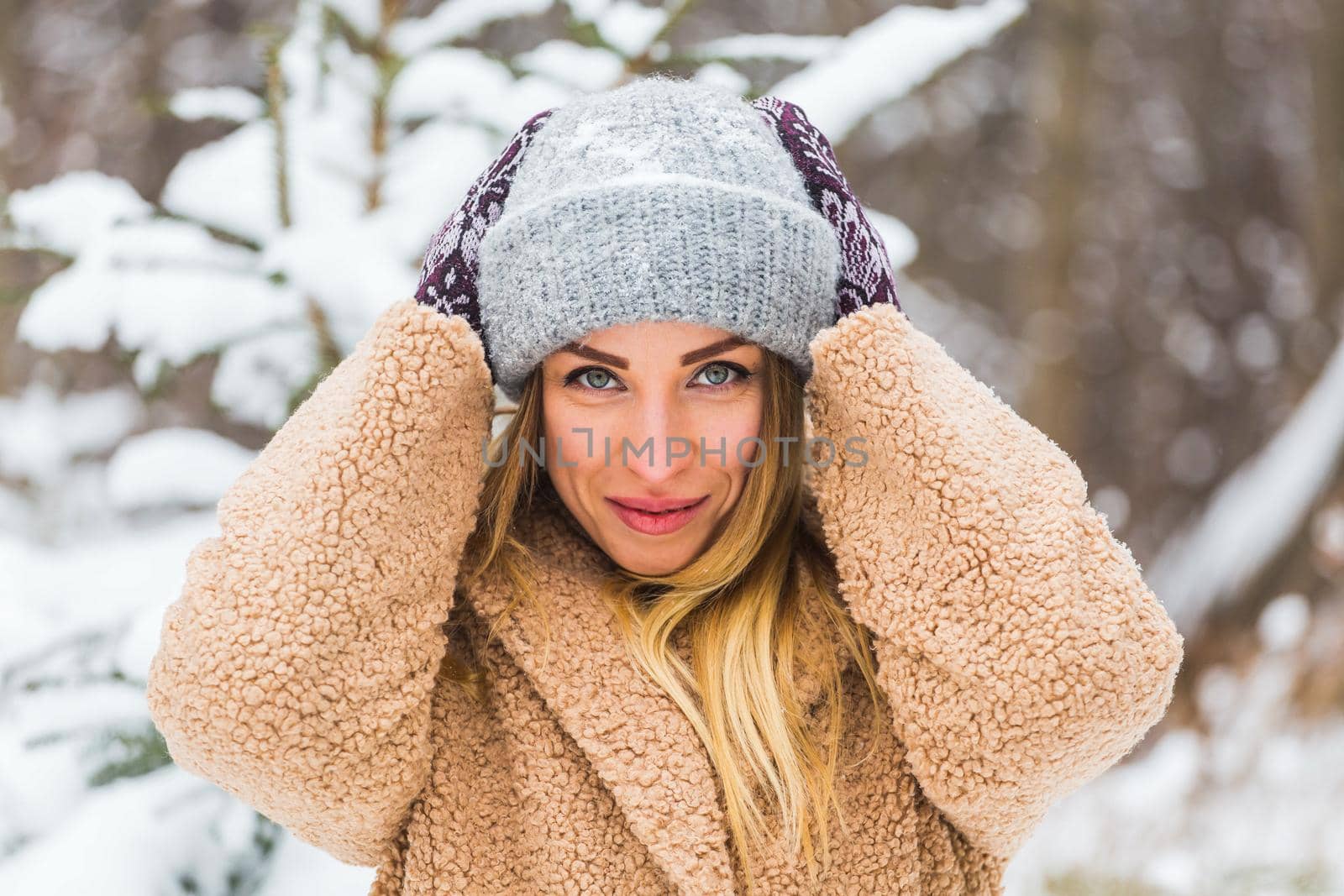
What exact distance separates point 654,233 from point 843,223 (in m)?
0.21

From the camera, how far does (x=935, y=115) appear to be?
15.3ft

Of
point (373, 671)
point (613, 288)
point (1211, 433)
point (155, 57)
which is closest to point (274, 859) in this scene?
point (373, 671)

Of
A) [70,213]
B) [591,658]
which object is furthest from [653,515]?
[70,213]

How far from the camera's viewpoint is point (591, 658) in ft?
3.54

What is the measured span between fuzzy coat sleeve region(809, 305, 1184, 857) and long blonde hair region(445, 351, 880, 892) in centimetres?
8

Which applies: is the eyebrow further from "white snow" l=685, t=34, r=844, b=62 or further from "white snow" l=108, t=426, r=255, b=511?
"white snow" l=108, t=426, r=255, b=511

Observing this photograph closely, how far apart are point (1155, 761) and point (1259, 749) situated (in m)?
0.27

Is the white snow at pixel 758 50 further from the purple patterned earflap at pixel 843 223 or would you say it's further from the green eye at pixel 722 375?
the green eye at pixel 722 375

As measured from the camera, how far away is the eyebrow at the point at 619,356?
101 centimetres

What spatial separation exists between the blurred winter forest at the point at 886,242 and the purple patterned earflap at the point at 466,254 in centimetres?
27

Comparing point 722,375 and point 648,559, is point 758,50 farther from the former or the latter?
point 648,559

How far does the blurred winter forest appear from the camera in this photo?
4.54 feet

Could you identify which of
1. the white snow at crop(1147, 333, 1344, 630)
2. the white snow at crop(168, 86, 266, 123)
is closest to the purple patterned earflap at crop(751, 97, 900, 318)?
the white snow at crop(168, 86, 266, 123)

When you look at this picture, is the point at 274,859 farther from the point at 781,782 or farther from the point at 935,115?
the point at 935,115
